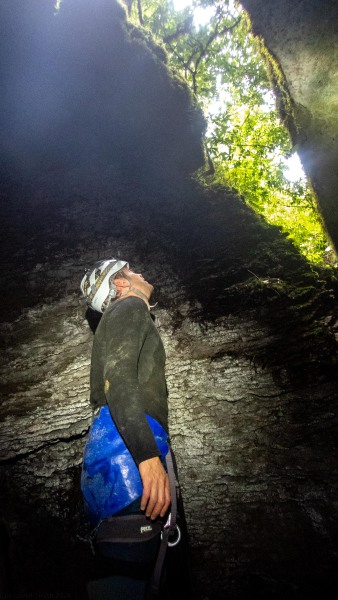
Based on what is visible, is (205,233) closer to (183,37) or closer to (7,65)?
(7,65)

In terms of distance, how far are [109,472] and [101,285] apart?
1520 mm

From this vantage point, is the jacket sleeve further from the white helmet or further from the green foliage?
the green foliage

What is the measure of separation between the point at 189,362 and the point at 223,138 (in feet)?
28.6

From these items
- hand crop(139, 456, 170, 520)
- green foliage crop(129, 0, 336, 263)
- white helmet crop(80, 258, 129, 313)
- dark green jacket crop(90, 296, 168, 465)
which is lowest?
hand crop(139, 456, 170, 520)

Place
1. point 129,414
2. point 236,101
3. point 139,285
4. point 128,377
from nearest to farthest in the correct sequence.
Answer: point 129,414 → point 128,377 → point 139,285 → point 236,101

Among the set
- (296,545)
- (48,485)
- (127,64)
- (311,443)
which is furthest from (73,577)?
(127,64)

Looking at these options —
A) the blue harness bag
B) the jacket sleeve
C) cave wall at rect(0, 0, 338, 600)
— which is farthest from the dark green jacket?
cave wall at rect(0, 0, 338, 600)

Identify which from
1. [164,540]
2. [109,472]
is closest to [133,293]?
[109,472]

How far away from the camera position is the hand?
153cm

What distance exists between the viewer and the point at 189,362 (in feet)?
9.41

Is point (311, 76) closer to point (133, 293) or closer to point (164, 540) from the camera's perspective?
point (133, 293)

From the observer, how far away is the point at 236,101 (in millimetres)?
9219

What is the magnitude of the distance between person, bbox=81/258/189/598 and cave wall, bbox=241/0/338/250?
2.08m

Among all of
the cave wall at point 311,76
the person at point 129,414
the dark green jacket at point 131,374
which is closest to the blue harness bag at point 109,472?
the person at point 129,414
